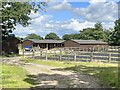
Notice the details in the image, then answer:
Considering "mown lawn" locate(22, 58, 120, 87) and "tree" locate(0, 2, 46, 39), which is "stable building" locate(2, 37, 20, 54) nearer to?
"tree" locate(0, 2, 46, 39)

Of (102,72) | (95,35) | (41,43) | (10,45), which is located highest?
(95,35)

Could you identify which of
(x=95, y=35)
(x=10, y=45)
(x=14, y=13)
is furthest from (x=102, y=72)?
(x=95, y=35)

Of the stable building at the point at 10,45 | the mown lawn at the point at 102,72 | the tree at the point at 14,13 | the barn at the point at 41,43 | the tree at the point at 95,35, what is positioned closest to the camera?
the mown lawn at the point at 102,72

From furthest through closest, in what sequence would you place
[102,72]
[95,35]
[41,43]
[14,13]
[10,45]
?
[95,35], [41,43], [10,45], [14,13], [102,72]

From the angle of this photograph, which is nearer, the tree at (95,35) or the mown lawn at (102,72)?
the mown lawn at (102,72)

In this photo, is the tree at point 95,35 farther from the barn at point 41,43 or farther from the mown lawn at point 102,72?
the mown lawn at point 102,72

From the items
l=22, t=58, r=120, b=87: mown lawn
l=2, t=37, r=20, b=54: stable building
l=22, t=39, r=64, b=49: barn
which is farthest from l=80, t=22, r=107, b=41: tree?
l=22, t=58, r=120, b=87: mown lawn

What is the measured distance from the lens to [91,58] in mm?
23719

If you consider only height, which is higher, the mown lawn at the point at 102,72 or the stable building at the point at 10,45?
the stable building at the point at 10,45

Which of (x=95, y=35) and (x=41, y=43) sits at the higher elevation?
(x=95, y=35)

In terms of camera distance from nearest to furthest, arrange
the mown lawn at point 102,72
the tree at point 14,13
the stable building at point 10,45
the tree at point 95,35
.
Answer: the mown lawn at point 102,72 < the tree at point 14,13 < the stable building at point 10,45 < the tree at point 95,35

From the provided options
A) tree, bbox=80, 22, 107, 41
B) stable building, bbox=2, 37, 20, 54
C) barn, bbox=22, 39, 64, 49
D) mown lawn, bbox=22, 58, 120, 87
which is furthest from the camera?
tree, bbox=80, 22, 107, 41

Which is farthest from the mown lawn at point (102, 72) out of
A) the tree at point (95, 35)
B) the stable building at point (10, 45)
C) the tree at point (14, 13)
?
the tree at point (95, 35)

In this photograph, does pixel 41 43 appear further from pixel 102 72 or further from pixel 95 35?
pixel 102 72
